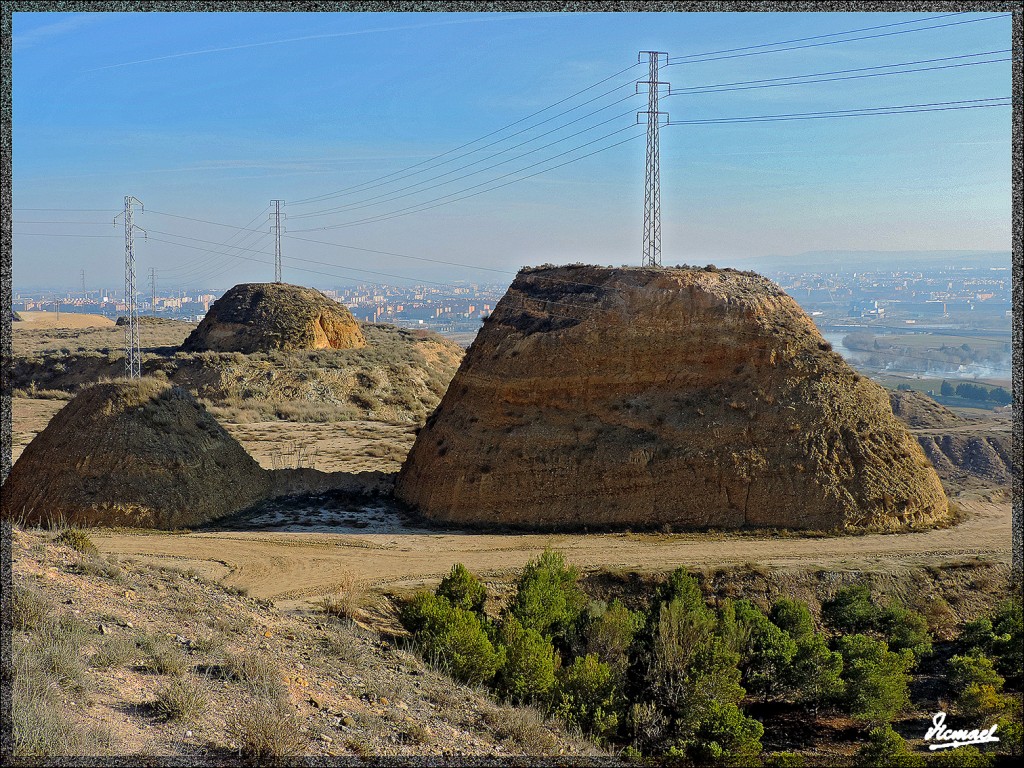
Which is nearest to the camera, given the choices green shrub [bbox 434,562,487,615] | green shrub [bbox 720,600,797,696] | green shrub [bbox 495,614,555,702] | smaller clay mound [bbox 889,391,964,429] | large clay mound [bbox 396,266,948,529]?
green shrub [bbox 495,614,555,702]

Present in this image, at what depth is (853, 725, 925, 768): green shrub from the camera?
38.2 feet

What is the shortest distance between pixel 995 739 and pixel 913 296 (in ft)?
195

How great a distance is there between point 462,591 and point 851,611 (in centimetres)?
890

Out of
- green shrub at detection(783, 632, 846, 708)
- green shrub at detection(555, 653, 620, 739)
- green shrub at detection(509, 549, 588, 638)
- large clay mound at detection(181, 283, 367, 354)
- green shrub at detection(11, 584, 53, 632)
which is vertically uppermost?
large clay mound at detection(181, 283, 367, 354)

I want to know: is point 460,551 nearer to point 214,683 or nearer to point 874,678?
point 874,678

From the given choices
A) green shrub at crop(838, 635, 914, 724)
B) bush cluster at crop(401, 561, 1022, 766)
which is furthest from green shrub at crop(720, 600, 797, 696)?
green shrub at crop(838, 635, 914, 724)

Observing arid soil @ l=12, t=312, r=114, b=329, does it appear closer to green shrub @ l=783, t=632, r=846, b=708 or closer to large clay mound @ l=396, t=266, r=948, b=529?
large clay mound @ l=396, t=266, r=948, b=529

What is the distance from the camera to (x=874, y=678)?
15383 millimetres

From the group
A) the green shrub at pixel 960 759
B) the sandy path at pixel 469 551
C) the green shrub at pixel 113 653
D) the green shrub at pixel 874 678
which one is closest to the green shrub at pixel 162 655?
the green shrub at pixel 113 653

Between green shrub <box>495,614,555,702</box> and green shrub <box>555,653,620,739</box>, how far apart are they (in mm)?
328

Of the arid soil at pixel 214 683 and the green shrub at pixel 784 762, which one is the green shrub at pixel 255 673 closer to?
the arid soil at pixel 214 683

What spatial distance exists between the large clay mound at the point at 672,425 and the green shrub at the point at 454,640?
22.7ft

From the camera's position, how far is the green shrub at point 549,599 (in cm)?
1669

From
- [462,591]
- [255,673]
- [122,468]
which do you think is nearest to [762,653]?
[462,591]
